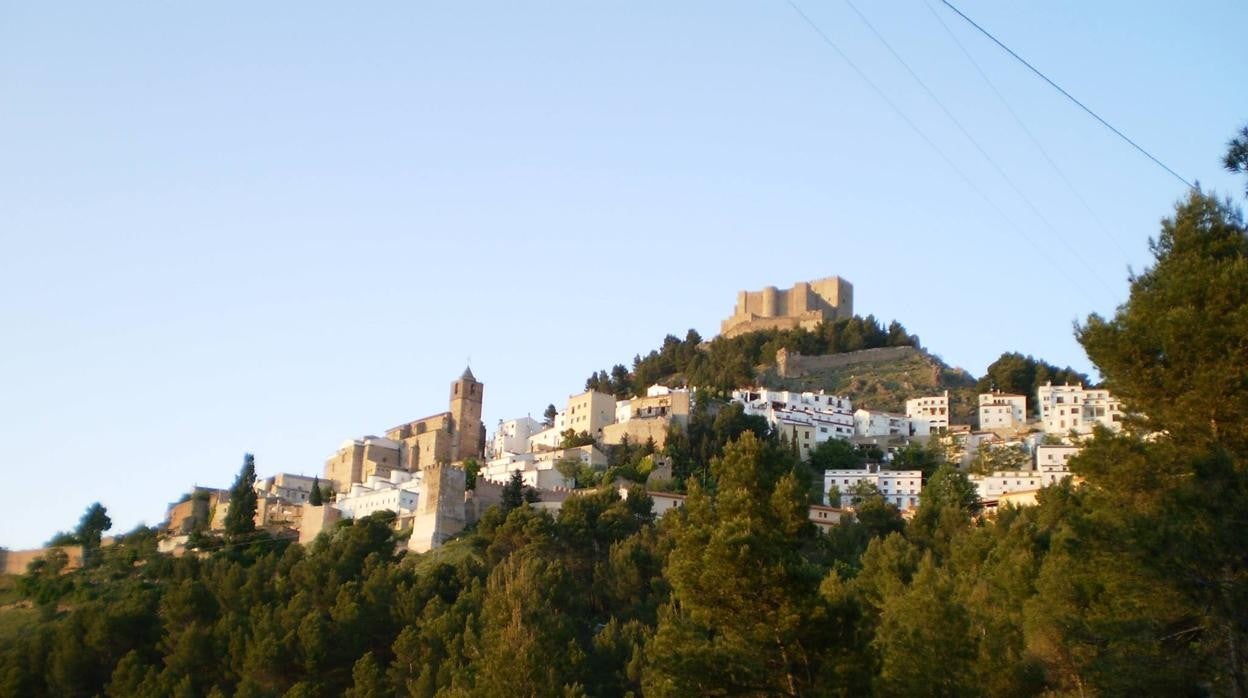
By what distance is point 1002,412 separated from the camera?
71125 mm

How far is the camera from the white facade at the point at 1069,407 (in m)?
66.8

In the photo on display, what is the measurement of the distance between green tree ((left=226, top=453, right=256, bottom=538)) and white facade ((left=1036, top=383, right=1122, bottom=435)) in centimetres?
3835

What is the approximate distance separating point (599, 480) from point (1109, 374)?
140ft

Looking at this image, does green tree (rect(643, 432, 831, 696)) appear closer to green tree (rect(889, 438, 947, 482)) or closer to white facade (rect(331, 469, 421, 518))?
white facade (rect(331, 469, 421, 518))

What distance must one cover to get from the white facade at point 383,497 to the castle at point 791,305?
32333 mm

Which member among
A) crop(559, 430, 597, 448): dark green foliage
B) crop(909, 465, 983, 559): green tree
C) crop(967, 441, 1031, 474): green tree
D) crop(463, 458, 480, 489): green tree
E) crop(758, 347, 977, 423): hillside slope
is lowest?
crop(909, 465, 983, 559): green tree

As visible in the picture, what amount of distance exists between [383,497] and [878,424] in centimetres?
2664

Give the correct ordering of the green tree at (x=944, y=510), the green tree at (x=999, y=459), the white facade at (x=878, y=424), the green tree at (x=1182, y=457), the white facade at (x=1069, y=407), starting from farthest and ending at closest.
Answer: the white facade at (x=878, y=424)
the white facade at (x=1069, y=407)
the green tree at (x=999, y=459)
the green tree at (x=944, y=510)
the green tree at (x=1182, y=457)

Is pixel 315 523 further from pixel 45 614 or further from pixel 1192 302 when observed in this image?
pixel 1192 302

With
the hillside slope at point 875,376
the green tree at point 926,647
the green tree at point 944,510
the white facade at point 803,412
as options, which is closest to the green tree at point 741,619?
the green tree at point 926,647

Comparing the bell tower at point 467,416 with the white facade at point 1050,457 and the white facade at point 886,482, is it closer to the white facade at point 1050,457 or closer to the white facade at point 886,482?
the white facade at point 886,482

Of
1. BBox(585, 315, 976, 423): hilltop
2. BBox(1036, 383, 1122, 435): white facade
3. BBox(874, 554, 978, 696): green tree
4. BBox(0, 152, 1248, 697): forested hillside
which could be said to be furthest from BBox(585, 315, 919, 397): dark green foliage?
BBox(874, 554, 978, 696): green tree

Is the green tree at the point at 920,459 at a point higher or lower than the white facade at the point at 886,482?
A: higher

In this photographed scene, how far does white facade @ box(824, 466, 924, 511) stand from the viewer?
202ft
